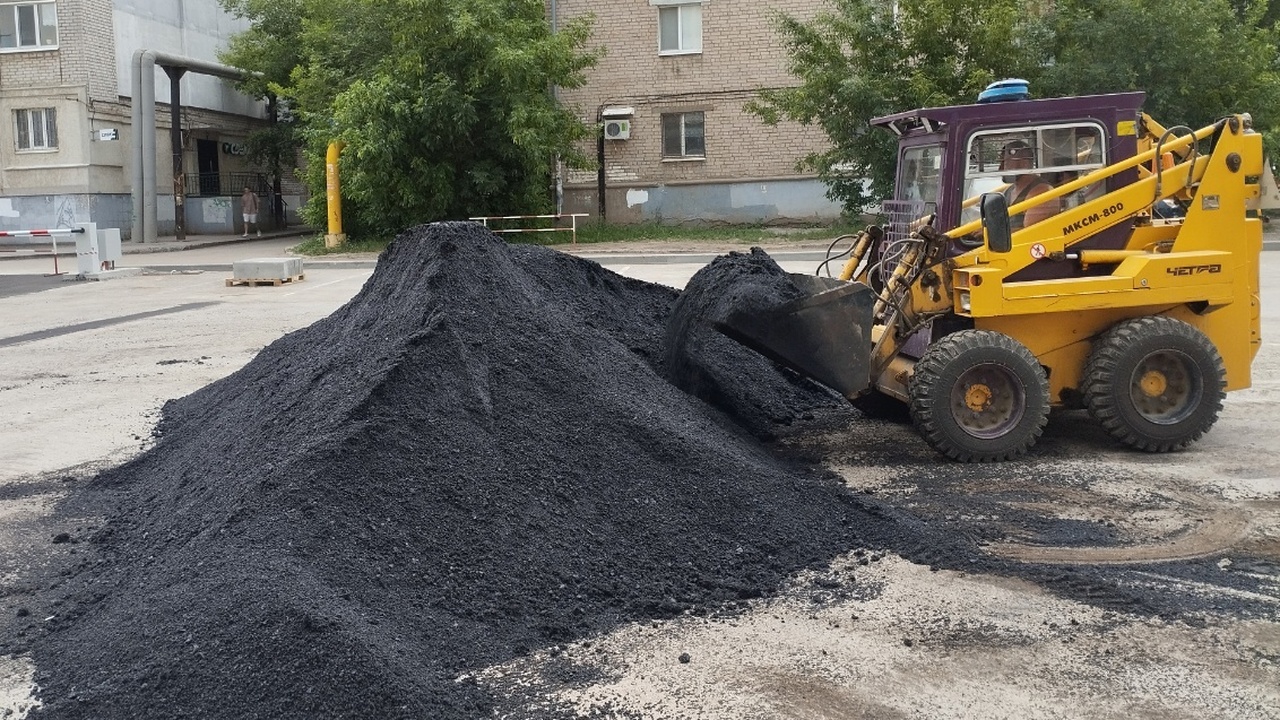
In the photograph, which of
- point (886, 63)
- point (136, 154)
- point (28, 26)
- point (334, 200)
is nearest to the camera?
point (886, 63)

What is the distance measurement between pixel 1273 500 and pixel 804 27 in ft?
63.7

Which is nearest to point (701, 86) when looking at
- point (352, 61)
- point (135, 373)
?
point (352, 61)

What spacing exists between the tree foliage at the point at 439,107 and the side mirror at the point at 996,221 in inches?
752

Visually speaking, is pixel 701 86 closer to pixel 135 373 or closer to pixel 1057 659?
pixel 135 373

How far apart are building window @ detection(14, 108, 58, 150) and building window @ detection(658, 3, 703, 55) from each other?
674 inches

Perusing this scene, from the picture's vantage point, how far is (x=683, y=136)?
30188 mm

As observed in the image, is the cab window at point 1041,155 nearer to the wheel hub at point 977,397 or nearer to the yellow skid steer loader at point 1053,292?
the yellow skid steer loader at point 1053,292

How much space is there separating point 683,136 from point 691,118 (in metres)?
0.50

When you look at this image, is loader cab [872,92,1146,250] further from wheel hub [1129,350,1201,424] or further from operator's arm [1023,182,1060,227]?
wheel hub [1129,350,1201,424]

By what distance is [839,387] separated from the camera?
7.14 metres

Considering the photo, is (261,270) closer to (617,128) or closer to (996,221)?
(617,128)

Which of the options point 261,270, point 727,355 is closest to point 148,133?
point 261,270

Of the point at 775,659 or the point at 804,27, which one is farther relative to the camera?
the point at 804,27

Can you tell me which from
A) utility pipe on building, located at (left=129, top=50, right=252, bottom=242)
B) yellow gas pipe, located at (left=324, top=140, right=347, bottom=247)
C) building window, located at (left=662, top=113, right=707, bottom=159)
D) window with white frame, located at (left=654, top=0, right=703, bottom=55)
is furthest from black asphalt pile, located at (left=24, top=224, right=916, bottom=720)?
utility pipe on building, located at (left=129, top=50, right=252, bottom=242)
